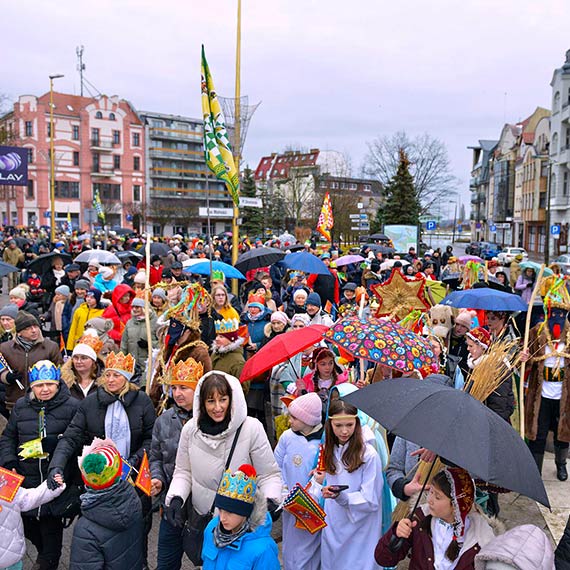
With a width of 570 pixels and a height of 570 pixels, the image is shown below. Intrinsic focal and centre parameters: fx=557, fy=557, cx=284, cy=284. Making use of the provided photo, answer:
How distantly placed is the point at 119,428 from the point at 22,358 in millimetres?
1987

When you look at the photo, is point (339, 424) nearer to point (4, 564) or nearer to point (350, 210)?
point (4, 564)

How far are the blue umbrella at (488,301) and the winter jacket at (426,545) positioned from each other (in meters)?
3.66

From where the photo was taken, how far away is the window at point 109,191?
68625 mm

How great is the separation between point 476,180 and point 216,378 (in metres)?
110

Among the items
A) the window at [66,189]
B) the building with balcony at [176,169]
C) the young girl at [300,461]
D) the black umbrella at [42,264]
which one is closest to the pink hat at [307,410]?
the young girl at [300,461]

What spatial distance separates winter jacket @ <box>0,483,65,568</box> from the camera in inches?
137

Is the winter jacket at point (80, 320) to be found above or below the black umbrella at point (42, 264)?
below

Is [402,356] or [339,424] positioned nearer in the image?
[339,424]

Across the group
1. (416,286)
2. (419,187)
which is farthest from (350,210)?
(416,286)

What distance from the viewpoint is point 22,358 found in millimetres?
5500

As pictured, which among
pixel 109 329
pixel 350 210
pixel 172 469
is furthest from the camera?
pixel 350 210

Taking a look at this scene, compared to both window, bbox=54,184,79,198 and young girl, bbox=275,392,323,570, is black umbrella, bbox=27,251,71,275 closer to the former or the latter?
young girl, bbox=275,392,323,570

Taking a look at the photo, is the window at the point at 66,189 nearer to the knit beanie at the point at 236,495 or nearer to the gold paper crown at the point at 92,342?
the gold paper crown at the point at 92,342

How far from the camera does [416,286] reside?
668cm
